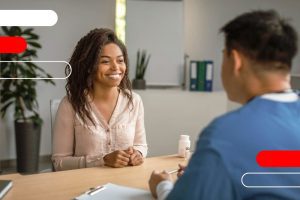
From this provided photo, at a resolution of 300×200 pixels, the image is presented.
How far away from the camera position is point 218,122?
2.36ft

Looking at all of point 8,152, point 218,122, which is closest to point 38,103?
point 8,152

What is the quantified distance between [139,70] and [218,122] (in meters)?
3.23

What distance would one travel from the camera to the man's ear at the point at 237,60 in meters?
0.74

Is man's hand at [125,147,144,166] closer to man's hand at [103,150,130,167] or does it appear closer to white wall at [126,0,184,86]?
man's hand at [103,150,130,167]

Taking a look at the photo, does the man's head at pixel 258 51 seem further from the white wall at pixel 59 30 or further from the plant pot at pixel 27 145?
the white wall at pixel 59 30

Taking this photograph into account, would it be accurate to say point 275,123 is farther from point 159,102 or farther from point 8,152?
point 8,152

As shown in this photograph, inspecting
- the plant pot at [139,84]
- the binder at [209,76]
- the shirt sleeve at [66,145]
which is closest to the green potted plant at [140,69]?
the plant pot at [139,84]

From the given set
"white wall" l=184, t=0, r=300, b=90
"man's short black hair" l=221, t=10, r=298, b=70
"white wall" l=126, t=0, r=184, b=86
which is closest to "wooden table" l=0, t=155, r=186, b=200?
"man's short black hair" l=221, t=10, r=298, b=70

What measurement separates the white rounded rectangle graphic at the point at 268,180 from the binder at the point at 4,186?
81 centimetres

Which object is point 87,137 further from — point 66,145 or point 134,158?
point 134,158

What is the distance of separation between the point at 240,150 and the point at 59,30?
3459mm

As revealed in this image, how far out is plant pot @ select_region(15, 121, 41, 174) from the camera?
3603 mm

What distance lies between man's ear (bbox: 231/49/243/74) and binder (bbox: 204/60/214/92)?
3.11 metres

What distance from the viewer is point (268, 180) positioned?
2.34 feet
